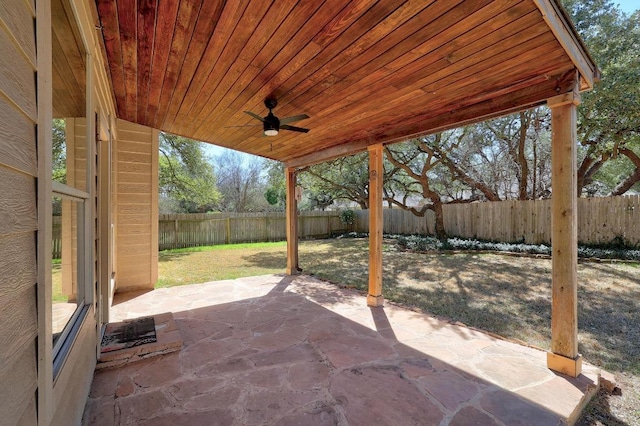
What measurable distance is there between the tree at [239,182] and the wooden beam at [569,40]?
19.4 meters

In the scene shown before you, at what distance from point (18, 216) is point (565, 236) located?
120 inches

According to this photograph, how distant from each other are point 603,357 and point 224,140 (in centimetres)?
504

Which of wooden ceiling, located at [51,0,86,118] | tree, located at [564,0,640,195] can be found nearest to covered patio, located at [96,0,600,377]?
wooden ceiling, located at [51,0,86,118]

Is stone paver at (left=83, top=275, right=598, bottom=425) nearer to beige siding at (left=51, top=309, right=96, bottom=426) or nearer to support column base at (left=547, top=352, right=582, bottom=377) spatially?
support column base at (left=547, top=352, right=582, bottom=377)

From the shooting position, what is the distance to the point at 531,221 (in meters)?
8.04

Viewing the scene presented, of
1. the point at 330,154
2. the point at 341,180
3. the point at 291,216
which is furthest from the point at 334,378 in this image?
the point at 341,180

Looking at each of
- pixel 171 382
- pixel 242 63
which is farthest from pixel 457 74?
pixel 171 382

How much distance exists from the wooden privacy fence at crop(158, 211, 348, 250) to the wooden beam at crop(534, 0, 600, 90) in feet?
32.6

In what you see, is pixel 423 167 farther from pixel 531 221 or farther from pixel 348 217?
pixel 348 217

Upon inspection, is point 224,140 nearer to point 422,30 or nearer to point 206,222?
point 422,30

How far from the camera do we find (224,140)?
449 centimetres

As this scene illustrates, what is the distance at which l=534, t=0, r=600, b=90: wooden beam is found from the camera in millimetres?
1593

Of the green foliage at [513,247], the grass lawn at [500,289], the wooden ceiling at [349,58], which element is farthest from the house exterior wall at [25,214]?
the green foliage at [513,247]

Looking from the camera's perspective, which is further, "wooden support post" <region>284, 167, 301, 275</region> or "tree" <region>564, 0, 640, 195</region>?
"wooden support post" <region>284, 167, 301, 275</region>
